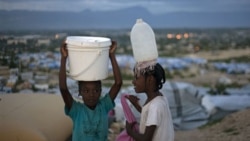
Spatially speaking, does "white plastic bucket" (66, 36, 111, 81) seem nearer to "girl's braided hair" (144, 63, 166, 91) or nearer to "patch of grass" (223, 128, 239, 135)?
"girl's braided hair" (144, 63, 166, 91)

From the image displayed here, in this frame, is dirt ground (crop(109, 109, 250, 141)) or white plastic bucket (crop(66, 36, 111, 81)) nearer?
white plastic bucket (crop(66, 36, 111, 81))

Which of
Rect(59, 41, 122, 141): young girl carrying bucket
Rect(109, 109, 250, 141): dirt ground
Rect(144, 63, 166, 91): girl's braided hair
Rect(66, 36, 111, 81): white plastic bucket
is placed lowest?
Rect(109, 109, 250, 141): dirt ground

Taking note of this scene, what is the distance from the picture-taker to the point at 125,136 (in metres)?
2.86

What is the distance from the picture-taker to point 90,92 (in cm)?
280

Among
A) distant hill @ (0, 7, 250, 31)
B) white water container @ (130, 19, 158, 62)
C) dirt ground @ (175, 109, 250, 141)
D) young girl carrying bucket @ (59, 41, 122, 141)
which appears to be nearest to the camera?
white water container @ (130, 19, 158, 62)

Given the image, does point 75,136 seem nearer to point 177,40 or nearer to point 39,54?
point 39,54

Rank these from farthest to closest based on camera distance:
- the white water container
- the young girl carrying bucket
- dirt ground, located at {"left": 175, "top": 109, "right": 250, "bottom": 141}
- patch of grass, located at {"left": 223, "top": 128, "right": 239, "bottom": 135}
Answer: patch of grass, located at {"left": 223, "top": 128, "right": 239, "bottom": 135}
dirt ground, located at {"left": 175, "top": 109, "right": 250, "bottom": 141}
the young girl carrying bucket
the white water container

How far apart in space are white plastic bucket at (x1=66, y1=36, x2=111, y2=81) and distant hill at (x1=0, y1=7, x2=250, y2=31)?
4.75m

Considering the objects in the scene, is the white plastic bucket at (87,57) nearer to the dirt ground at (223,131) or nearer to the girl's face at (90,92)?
the girl's face at (90,92)

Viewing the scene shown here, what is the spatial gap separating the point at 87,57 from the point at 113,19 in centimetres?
987

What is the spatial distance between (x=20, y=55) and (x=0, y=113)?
5611mm

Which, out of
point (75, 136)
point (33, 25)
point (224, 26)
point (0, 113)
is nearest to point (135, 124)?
point (75, 136)

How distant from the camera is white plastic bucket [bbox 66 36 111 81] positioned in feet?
8.84

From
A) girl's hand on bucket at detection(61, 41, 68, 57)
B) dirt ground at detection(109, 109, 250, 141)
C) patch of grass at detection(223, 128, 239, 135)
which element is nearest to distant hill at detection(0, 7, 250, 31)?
dirt ground at detection(109, 109, 250, 141)
